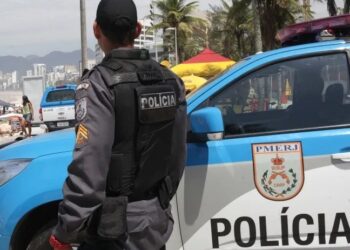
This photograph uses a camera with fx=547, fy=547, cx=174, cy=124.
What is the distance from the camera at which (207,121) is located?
10.2ft

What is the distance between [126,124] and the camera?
2207 millimetres

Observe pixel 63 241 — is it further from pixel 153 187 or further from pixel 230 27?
pixel 230 27

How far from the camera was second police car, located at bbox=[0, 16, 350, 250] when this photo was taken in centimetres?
321

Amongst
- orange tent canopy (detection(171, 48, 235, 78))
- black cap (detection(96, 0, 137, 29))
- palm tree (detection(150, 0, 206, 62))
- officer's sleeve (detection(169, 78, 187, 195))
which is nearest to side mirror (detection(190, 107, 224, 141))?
officer's sleeve (detection(169, 78, 187, 195))

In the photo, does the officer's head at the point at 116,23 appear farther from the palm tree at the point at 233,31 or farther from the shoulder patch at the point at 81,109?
the palm tree at the point at 233,31

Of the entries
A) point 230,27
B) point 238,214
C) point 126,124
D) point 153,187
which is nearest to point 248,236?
point 238,214

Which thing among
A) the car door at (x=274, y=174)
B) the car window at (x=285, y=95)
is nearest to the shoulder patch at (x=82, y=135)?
the car door at (x=274, y=174)

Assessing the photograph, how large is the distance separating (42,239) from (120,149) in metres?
1.57

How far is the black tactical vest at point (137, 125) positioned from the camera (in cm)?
220

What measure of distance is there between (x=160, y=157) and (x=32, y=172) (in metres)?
1.41

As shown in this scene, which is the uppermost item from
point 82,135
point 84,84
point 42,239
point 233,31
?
point 233,31

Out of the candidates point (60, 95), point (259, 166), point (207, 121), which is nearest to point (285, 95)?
point (259, 166)

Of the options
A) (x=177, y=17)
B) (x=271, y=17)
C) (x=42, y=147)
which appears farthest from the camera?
(x=177, y=17)

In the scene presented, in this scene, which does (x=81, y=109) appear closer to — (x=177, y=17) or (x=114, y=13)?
(x=114, y=13)
